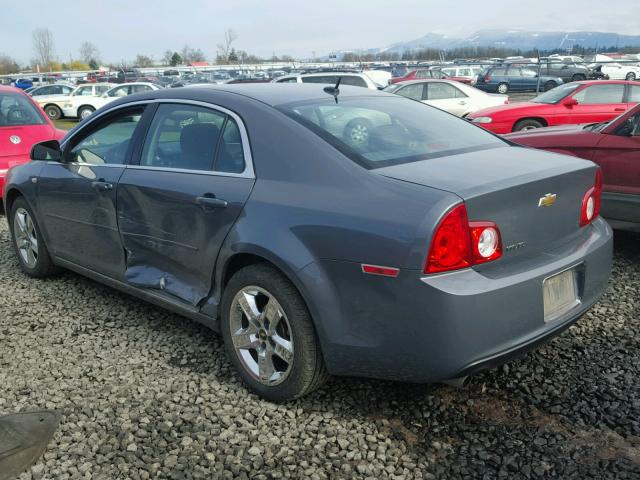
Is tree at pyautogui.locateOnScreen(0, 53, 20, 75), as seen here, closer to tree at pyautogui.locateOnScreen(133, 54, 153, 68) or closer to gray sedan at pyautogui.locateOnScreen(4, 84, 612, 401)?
tree at pyautogui.locateOnScreen(133, 54, 153, 68)

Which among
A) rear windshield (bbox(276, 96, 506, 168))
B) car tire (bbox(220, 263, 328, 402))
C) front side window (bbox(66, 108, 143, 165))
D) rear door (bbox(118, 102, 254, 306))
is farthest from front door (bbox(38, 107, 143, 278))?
rear windshield (bbox(276, 96, 506, 168))

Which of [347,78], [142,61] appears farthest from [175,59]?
[347,78]

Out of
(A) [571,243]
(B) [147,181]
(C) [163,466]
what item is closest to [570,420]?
(A) [571,243]

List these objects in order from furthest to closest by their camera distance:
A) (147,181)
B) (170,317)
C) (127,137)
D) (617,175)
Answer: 1. (617,175)
2. (170,317)
3. (127,137)
4. (147,181)

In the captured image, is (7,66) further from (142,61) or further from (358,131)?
(358,131)

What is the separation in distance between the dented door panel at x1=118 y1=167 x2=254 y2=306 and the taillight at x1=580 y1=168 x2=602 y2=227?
5.51 ft

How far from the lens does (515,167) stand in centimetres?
299

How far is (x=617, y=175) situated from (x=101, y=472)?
4.56 meters

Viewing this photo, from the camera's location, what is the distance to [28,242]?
17.0 feet

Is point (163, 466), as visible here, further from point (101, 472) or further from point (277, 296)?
point (277, 296)

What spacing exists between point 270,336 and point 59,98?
2595 centimetres

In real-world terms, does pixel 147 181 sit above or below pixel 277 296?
above

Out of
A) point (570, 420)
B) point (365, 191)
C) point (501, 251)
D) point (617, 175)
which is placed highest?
point (365, 191)

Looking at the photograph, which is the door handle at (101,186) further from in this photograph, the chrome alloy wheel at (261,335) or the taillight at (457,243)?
the taillight at (457,243)
